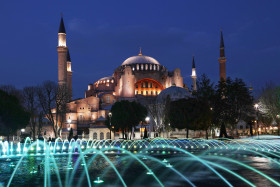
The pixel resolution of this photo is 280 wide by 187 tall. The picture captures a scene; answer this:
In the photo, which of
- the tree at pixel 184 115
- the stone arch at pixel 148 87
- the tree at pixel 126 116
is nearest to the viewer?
the tree at pixel 184 115

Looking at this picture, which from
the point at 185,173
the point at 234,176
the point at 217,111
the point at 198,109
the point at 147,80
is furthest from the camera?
the point at 147,80

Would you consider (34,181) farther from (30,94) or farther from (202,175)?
(30,94)

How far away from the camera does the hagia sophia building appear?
204 ft

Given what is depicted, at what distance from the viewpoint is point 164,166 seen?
13.5 metres

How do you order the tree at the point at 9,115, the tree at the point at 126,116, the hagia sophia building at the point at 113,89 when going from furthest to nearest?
the hagia sophia building at the point at 113,89 < the tree at the point at 126,116 < the tree at the point at 9,115

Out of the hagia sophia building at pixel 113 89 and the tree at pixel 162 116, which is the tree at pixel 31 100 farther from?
the tree at pixel 162 116

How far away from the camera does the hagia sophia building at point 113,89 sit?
6225 cm

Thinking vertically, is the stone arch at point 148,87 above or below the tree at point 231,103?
above

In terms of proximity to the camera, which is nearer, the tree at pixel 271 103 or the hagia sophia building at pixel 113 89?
the tree at pixel 271 103

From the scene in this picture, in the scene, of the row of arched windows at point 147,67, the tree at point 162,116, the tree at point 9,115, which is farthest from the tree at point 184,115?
the row of arched windows at point 147,67

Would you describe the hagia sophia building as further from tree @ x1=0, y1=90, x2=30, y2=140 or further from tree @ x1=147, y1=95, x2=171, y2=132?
tree @ x1=0, y1=90, x2=30, y2=140

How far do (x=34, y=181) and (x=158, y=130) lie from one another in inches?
1245

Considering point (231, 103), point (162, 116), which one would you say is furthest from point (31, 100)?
point (231, 103)

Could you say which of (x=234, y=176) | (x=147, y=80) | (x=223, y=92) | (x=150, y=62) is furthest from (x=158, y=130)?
(x=150, y=62)
